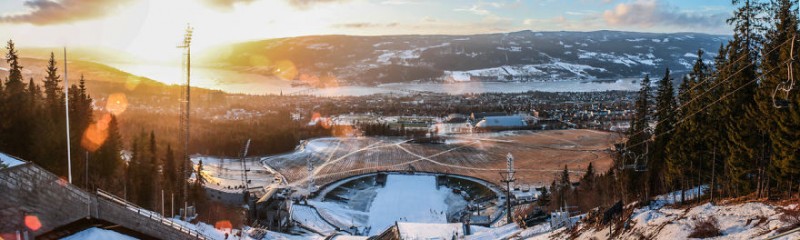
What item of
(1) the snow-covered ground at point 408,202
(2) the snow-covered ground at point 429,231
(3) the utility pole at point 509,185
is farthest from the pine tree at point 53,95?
(3) the utility pole at point 509,185

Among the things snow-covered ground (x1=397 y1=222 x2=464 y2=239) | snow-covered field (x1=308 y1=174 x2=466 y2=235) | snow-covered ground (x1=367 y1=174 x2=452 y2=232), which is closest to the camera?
snow-covered ground (x1=397 y1=222 x2=464 y2=239)

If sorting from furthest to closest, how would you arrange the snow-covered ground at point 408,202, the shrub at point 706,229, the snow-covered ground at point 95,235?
the snow-covered ground at point 408,202
the shrub at point 706,229
the snow-covered ground at point 95,235

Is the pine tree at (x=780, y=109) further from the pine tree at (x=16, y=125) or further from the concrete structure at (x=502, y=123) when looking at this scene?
the concrete structure at (x=502, y=123)

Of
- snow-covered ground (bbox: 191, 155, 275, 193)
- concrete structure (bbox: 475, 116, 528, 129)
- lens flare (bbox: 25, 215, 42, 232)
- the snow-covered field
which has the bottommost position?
snow-covered ground (bbox: 191, 155, 275, 193)

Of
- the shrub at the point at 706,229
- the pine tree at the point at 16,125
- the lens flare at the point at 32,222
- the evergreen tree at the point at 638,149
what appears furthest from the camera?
the evergreen tree at the point at 638,149

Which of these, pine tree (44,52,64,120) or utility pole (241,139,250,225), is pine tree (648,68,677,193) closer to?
utility pole (241,139,250,225)

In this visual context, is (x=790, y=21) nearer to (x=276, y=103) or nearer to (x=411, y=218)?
(x=411, y=218)

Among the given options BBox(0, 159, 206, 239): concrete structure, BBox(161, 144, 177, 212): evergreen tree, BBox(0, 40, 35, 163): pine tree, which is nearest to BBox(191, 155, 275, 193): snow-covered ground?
BBox(161, 144, 177, 212): evergreen tree

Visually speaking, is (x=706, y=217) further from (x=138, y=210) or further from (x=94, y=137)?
(x=94, y=137)
